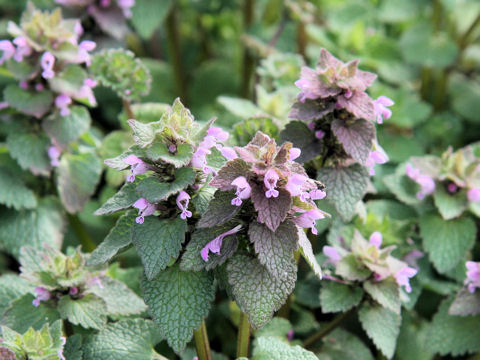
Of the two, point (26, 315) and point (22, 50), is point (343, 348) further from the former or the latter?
point (22, 50)

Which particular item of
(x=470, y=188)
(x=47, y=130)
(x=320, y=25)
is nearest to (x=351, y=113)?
(x=470, y=188)

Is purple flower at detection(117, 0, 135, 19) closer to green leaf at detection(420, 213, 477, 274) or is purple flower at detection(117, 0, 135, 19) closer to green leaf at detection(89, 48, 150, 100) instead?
green leaf at detection(89, 48, 150, 100)

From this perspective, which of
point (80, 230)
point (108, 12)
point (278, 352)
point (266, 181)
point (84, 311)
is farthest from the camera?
point (108, 12)

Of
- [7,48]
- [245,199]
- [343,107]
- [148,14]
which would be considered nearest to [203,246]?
[245,199]

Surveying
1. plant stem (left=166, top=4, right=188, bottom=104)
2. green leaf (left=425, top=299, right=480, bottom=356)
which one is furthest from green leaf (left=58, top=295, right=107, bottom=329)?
plant stem (left=166, top=4, right=188, bottom=104)

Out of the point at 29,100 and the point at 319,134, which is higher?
the point at 319,134

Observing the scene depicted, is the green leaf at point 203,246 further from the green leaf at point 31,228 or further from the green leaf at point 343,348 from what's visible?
the green leaf at point 31,228

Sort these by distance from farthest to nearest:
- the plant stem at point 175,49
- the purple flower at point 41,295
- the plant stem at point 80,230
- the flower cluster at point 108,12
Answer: the plant stem at point 175,49
the flower cluster at point 108,12
the plant stem at point 80,230
the purple flower at point 41,295

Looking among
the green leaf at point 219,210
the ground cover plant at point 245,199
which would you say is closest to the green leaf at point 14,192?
the ground cover plant at point 245,199
